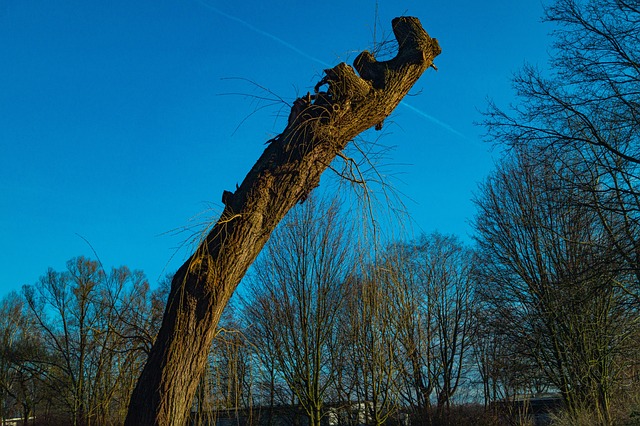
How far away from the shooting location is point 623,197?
11.0m

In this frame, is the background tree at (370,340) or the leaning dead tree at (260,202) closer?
the leaning dead tree at (260,202)

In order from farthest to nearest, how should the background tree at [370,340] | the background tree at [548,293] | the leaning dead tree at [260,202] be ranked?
the background tree at [548,293]
the background tree at [370,340]
the leaning dead tree at [260,202]

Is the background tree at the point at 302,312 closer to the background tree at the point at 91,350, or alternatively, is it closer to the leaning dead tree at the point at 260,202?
the background tree at the point at 91,350

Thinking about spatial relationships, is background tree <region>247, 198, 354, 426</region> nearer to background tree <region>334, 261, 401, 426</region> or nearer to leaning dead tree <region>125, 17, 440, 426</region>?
background tree <region>334, 261, 401, 426</region>

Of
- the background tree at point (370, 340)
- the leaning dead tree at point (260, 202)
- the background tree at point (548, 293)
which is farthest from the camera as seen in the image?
the background tree at point (548, 293)

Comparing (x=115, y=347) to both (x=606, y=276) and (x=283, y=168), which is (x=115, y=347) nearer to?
(x=283, y=168)

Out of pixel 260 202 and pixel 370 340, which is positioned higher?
pixel 260 202

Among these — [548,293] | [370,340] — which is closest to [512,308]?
[548,293]

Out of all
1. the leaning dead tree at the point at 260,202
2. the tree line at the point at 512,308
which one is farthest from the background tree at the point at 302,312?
the leaning dead tree at the point at 260,202

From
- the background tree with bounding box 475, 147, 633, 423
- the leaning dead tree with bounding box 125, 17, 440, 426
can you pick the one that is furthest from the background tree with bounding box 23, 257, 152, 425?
the background tree with bounding box 475, 147, 633, 423

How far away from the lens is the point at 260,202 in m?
2.75

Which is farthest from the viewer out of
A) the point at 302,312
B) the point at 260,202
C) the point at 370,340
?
the point at 302,312

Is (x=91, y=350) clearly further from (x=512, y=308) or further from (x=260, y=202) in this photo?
(x=512, y=308)

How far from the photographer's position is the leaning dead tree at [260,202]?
2.52 meters
